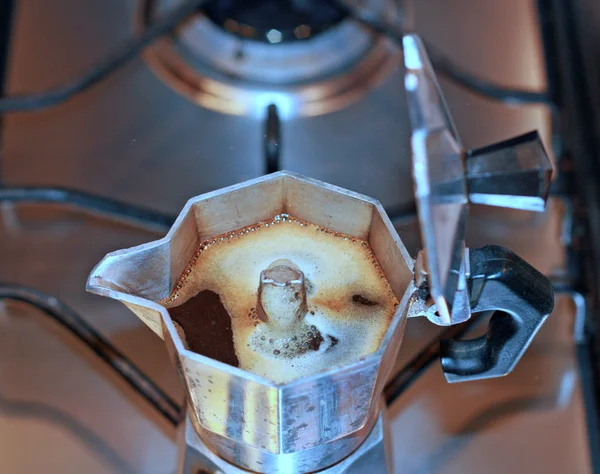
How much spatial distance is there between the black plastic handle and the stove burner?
15.6 inches

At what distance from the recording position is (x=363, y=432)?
1.97ft

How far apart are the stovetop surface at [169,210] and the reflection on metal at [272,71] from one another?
17mm

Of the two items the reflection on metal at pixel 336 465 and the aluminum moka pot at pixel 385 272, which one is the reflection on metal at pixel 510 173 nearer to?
the aluminum moka pot at pixel 385 272

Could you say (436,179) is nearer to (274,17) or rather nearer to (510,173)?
(510,173)

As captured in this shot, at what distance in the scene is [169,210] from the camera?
77 centimetres

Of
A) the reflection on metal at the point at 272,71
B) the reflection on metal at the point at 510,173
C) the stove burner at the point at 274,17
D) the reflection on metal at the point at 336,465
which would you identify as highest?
the stove burner at the point at 274,17

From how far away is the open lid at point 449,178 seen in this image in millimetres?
426

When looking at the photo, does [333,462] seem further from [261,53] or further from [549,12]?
[549,12]

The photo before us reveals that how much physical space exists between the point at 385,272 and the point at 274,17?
40 centimetres

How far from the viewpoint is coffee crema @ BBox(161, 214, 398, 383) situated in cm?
52

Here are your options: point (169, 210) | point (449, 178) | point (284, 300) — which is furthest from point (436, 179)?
point (169, 210)

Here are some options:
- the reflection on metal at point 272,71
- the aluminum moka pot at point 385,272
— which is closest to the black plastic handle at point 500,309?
the aluminum moka pot at point 385,272

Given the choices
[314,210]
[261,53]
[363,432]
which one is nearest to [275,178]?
[314,210]

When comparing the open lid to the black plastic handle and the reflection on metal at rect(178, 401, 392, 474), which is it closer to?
the black plastic handle
